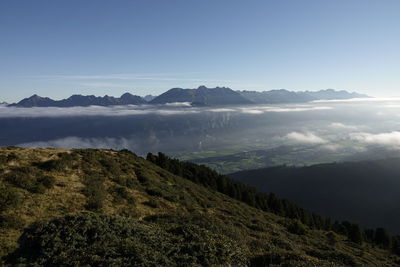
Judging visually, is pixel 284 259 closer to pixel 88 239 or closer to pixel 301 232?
pixel 88 239

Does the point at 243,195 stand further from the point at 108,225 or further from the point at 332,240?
the point at 108,225

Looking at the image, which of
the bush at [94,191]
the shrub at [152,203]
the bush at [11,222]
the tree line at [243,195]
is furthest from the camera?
the tree line at [243,195]

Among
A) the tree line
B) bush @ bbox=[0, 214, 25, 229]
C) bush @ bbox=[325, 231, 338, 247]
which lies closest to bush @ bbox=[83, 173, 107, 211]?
bush @ bbox=[0, 214, 25, 229]

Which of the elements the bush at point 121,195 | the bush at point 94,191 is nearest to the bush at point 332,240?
the bush at point 121,195

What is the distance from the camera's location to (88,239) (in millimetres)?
14961

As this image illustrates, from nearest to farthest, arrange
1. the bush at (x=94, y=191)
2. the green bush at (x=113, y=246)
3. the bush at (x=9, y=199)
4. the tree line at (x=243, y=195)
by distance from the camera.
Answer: the green bush at (x=113, y=246)
the bush at (x=9, y=199)
the bush at (x=94, y=191)
the tree line at (x=243, y=195)

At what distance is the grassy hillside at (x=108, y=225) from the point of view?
13.9m

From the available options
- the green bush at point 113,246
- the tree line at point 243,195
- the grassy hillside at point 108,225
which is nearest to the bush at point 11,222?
the grassy hillside at point 108,225

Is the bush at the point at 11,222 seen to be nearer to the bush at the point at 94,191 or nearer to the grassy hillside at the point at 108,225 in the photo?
the grassy hillside at the point at 108,225

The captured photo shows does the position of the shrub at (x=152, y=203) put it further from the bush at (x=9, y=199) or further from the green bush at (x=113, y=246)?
the bush at (x=9, y=199)

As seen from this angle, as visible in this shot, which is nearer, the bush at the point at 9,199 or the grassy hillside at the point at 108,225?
the grassy hillside at the point at 108,225

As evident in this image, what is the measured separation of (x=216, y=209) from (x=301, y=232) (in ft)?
44.5

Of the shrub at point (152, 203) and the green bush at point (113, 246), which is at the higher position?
the green bush at point (113, 246)

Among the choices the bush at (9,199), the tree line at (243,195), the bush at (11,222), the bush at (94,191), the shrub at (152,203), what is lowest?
the tree line at (243,195)
